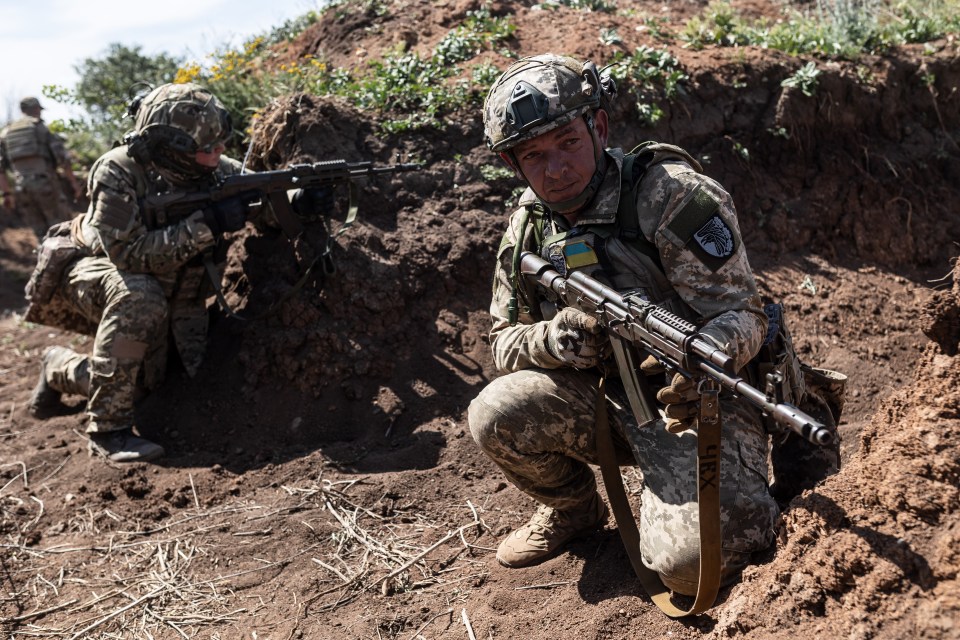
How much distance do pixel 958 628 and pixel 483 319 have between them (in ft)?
12.5

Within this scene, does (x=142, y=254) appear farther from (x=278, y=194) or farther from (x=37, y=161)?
(x=37, y=161)

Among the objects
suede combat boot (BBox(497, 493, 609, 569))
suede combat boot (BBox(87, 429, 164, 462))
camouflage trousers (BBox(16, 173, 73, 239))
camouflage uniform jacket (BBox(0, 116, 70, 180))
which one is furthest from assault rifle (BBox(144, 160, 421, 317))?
camouflage trousers (BBox(16, 173, 73, 239))

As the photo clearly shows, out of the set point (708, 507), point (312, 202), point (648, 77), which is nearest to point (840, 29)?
point (648, 77)

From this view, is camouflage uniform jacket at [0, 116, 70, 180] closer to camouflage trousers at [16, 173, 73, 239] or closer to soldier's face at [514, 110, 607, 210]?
camouflage trousers at [16, 173, 73, 239]

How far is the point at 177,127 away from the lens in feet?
17.0

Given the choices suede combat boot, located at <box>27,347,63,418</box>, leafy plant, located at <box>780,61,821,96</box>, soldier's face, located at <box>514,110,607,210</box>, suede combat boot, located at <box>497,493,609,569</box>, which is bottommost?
suede combat boot, located at <box>497,493,609,569</box>

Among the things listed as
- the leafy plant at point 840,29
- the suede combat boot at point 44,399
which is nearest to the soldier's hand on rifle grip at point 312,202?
the suede combat boot at point 44,399

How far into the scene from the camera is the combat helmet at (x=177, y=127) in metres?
5.19

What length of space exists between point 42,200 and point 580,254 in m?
9.46

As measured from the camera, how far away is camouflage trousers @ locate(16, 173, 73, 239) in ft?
34.1

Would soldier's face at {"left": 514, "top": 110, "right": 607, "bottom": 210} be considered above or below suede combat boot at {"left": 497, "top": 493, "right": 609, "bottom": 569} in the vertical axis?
above

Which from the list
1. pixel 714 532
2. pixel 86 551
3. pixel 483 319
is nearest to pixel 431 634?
pixel 714 532

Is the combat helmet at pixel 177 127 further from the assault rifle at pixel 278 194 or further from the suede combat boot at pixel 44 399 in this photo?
the suede combat boot at pixel 44 399

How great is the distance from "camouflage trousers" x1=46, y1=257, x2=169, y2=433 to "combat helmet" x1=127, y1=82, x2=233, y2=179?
762 mm
